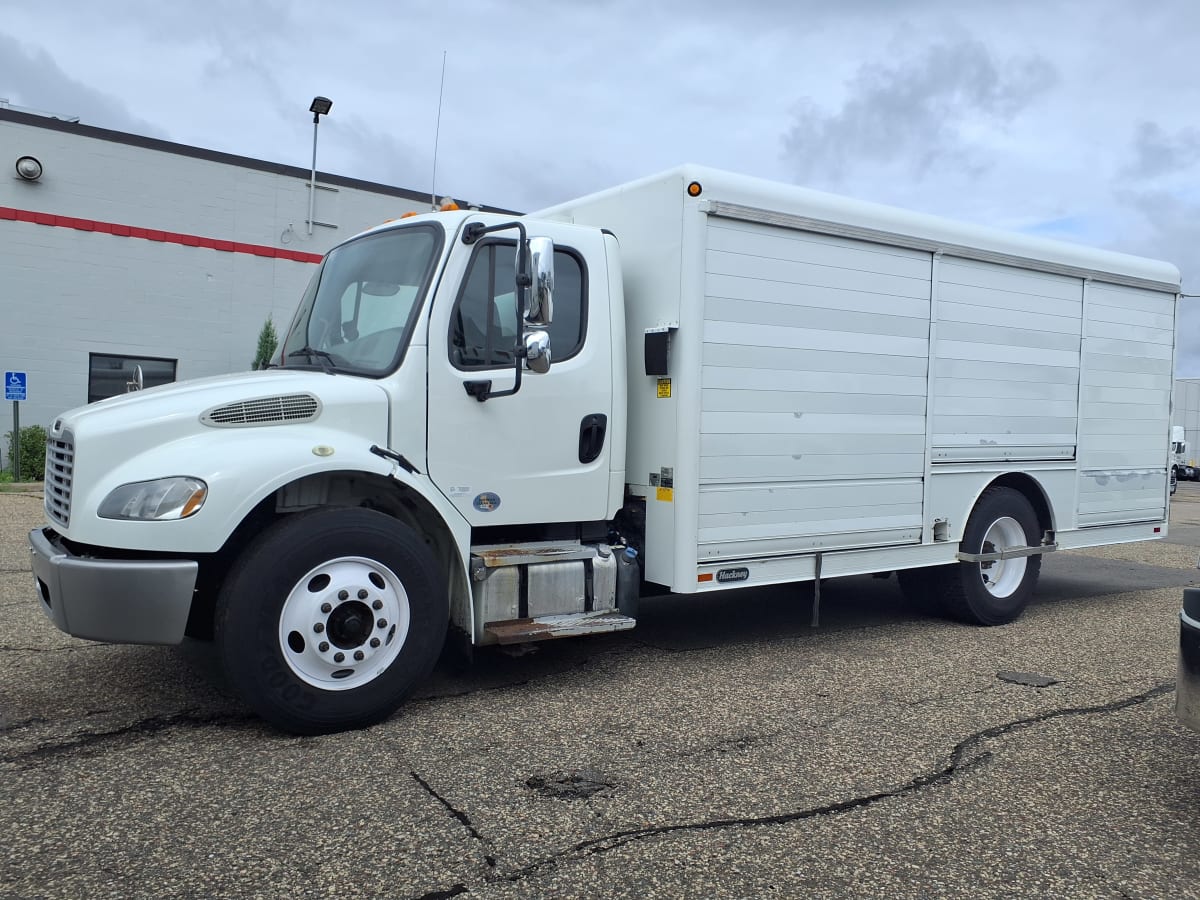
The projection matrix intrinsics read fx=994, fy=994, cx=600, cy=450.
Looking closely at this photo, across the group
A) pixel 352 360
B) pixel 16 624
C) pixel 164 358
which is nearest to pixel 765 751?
pixel 352 360

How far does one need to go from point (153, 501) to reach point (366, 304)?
5.42 ft

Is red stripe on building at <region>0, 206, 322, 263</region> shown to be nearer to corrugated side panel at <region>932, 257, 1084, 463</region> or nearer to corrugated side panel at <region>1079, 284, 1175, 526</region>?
corrugated side panel at <region>932, 257, 1084, 463</region>

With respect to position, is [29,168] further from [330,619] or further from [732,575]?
[732,575]

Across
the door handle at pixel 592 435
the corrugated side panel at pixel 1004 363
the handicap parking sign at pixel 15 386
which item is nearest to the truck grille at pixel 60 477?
the door handle at pixel 592 435

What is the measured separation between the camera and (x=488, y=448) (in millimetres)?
5250

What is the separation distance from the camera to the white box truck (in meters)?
4.44

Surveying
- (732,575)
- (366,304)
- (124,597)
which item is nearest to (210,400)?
(124,597)

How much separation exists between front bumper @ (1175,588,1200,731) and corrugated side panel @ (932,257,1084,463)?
3.09 m

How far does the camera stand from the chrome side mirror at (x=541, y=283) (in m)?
4.79

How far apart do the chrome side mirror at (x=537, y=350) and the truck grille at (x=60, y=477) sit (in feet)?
6.98

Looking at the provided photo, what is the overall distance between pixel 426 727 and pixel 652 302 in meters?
2.71

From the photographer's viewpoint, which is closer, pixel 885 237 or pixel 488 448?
pixel 488 448

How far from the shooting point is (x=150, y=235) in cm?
1903

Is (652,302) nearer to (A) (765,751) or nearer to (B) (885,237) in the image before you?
(B) (885,237)
